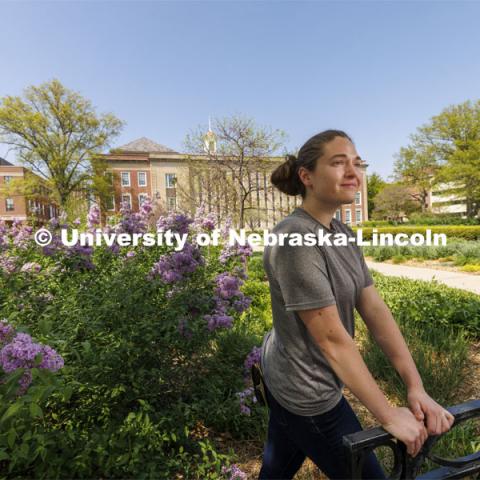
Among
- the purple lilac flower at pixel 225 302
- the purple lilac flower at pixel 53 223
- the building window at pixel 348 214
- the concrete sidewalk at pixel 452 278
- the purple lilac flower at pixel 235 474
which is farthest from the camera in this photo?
the building window at pixel 348 214

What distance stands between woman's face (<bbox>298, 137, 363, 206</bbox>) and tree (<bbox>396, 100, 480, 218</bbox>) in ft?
102

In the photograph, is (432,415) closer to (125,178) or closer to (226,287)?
(226,287)

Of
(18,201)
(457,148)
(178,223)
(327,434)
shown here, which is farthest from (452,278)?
(18,201)

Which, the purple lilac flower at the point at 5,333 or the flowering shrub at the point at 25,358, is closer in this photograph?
the flowering shrub at the point at 25,358

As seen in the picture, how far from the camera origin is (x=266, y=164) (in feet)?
51.9

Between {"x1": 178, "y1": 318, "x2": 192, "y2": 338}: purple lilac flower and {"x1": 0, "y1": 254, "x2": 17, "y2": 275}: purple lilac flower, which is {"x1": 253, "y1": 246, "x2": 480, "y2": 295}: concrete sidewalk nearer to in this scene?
{"x1": 0, "y1": 254, "x2": 17, "y2": 275}: purple lilac flower

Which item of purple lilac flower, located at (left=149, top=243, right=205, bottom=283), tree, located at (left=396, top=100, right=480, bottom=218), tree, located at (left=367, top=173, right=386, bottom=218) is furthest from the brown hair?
tree, located at (left=367, top=173, right=386, bottom=218)

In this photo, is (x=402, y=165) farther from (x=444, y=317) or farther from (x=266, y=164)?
(x=444, y=317)

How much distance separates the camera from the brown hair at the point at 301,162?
45.3 inches

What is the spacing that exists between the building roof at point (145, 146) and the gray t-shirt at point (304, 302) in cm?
5325

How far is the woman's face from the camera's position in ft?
3.66

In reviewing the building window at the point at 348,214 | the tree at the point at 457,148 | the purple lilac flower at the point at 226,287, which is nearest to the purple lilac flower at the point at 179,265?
the purple lilac flower at the point at 226,287

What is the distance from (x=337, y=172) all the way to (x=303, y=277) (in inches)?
14.6

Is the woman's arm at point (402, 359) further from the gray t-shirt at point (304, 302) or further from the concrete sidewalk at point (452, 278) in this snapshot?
the concrete sidewalk at point (452, 278)
